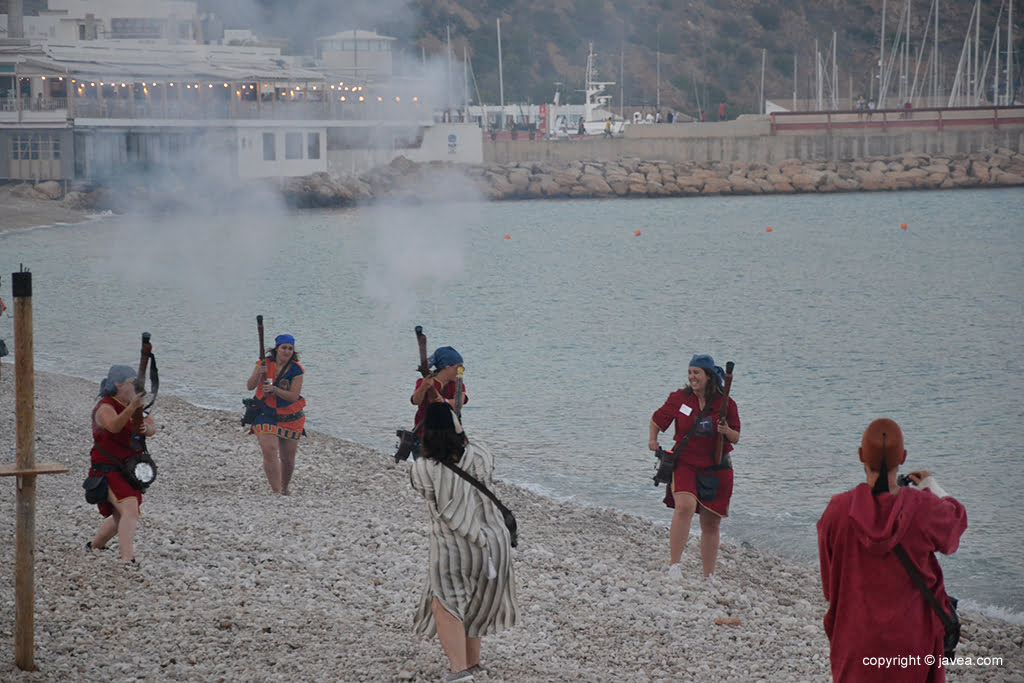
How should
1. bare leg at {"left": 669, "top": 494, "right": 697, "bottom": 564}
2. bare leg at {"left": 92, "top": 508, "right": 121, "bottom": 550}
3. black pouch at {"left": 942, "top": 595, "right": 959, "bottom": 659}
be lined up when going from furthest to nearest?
1. bare leg at {"left": 669, "top": 494, "right": 697, "bottom": 564}
2. bare leg at {"left": 92, "top": 508, "right": 121, "bottom": 550}
3. black pouch at {"left": 942, "top": 595, "right": 959, "bottom": 659}

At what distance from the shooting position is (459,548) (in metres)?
5.44

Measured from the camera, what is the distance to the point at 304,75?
60.2 metres

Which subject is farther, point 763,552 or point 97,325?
point 97,325

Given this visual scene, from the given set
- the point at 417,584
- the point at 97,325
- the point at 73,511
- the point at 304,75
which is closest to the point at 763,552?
the point at 417,584

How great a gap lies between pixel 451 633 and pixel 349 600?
6.35ft

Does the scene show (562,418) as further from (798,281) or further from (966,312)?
(798,281)

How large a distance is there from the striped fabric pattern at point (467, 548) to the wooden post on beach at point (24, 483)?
190cm

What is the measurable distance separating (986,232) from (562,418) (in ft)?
148

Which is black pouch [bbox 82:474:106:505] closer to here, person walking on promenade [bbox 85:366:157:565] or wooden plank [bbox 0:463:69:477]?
person walking on promenade [bbox 85:366:157:565]

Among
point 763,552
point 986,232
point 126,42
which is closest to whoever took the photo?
point 763,552

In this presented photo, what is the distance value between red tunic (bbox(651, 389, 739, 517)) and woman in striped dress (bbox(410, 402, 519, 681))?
2352 mm

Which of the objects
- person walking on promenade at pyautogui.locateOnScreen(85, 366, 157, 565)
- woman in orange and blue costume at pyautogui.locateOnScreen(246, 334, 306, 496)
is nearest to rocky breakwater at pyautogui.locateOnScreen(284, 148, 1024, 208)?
woman in orange and blue costume at pyautogui.locateOnScreen(246, 334, 306, 496)

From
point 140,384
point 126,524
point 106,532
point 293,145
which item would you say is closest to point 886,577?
point 140,384

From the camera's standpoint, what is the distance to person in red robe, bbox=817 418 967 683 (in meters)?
4.29
